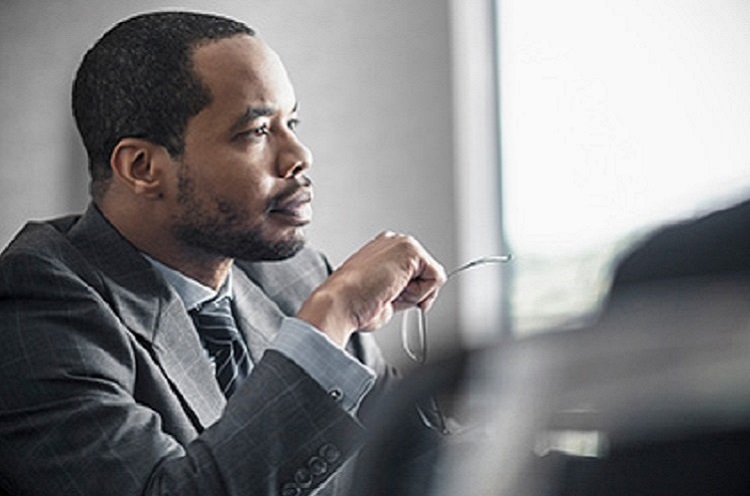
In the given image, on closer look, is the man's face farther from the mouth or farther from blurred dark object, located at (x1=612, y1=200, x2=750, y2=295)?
blurred dark object, located at (x1=612, y1=200, x2=750, y2=295)

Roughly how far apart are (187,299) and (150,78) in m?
0.25

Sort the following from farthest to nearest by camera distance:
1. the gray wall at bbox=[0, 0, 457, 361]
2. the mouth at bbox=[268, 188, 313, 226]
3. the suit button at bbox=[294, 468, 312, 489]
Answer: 1. the gray wall at bbox=[0, 0, 457, 361]
2. the mouth at bbox=[268, 188, 313, 226]
3. the suit button at bbox=[294, 468, 312, 489]

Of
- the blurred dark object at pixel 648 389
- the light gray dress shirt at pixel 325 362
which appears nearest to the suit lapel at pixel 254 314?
the light gray dress shirt at pixel 325 362

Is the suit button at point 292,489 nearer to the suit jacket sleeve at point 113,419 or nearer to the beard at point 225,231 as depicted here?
the suit jacket sleeve at point 113,419

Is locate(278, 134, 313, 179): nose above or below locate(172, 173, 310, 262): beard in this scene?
above

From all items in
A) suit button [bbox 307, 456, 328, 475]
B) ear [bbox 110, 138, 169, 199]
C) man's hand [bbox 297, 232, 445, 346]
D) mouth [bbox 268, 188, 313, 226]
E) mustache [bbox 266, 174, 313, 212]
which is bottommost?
suit button [bbox 307, 456, 328, 475]

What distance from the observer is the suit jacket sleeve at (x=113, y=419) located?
1.09 m

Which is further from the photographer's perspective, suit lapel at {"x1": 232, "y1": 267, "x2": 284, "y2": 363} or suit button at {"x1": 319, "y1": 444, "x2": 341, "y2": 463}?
suit lapel at {"x1": 232, "y1": 267, "x2": 284, "y2": 363}

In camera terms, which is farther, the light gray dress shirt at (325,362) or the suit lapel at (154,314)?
the suit lapel at (154,314)

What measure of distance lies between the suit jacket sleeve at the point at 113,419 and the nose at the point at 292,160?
9.6 inches

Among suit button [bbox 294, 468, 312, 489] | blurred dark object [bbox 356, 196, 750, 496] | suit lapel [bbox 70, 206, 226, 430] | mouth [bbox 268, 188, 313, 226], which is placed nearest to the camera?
blurred dark object [bbox 356, 196, 750, 496]

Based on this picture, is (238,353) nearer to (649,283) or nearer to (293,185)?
(293,185)

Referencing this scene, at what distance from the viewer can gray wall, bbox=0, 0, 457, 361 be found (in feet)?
8.06

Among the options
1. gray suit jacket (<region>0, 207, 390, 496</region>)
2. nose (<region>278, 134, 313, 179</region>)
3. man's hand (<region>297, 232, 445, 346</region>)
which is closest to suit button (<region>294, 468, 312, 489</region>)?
gray suit jacket (<region>0, 207, 390, 496</region>)
